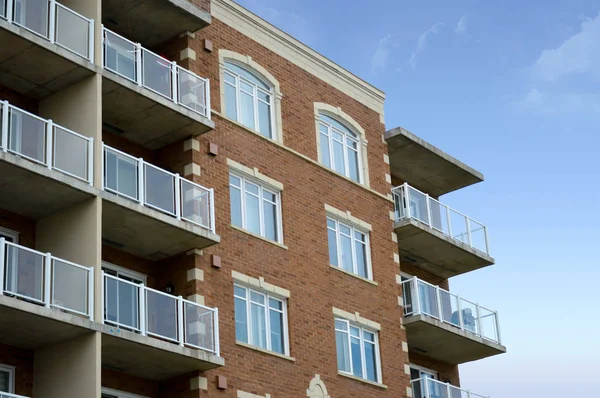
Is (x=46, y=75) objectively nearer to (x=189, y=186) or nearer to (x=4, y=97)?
(x=4, y=97)

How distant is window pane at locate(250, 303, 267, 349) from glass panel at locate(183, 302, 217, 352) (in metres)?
2.39

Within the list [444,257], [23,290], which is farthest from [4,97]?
[444,257]

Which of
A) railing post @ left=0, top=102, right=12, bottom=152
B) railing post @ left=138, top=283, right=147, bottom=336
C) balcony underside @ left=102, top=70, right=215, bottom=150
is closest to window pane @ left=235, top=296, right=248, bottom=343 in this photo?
railing post @ left=138, top=283, right=147, bottom=336

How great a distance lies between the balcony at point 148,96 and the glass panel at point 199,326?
181 inches

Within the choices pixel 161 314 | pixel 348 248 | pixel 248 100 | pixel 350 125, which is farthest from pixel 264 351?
pixel 350 125

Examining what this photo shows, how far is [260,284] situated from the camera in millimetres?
28531

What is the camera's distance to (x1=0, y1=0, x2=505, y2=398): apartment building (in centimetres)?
2353

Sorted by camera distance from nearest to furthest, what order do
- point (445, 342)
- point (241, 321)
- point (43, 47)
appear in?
point (43, 47) < point (241, 321) < point (445, 342)

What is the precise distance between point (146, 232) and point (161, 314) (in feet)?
6.62

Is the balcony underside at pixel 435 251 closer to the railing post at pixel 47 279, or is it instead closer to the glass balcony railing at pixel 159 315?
the glass balcony railing at pixel 159 315

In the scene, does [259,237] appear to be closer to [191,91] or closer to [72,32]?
[191,91]

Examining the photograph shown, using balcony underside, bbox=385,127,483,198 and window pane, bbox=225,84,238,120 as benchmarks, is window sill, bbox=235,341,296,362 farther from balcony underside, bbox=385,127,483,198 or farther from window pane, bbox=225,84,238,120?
balcony underside, bbox=385,127,483,198

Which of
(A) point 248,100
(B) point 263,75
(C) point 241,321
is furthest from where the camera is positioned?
(B) point 263,75

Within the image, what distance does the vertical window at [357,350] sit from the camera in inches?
1207
